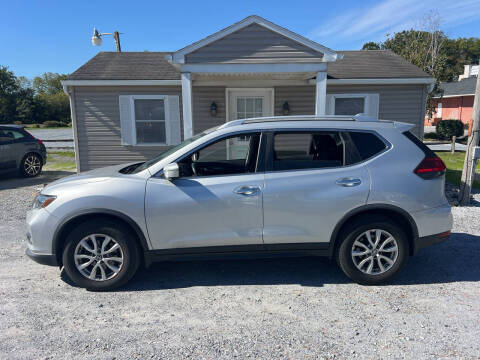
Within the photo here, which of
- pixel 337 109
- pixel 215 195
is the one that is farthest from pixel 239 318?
pixel 337 109

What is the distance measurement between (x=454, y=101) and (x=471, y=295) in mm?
34313

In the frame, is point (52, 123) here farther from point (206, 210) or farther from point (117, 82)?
point (206, 210)

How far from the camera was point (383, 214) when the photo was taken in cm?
371

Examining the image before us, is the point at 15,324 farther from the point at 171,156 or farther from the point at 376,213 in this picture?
the point at 376,213

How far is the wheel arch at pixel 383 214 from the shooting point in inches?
142

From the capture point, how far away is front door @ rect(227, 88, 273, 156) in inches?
402

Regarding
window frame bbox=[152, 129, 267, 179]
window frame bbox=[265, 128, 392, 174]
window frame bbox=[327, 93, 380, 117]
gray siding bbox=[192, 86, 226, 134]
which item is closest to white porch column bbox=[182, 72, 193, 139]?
gray siding bbox=[192, 86, 226, 134]

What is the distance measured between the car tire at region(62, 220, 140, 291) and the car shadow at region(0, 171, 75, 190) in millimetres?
7012

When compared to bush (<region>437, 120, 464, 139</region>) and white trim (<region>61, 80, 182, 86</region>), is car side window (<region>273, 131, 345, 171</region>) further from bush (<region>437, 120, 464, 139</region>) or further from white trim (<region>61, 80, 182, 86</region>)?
bush (<region>437, 120, 464, 139</region>)

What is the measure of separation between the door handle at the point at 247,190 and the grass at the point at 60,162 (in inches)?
418

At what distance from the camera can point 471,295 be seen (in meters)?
3.56

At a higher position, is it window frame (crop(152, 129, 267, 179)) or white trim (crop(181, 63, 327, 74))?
white trim (crop(181, 63, 327, 74))

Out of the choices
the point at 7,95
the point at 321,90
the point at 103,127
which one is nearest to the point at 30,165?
the point at 103,127

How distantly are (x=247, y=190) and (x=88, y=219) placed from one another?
5.35ft
